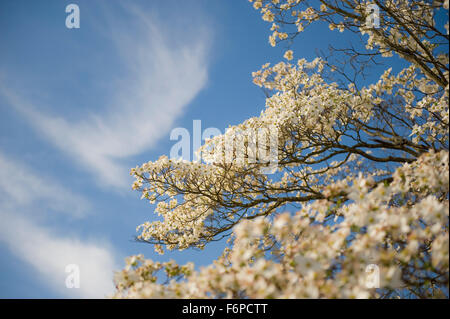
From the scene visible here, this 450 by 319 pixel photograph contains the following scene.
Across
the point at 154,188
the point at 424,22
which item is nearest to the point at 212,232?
the point at 154,188

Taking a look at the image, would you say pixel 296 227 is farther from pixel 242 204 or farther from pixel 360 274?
pixel 242 204

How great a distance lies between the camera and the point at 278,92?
300 inches

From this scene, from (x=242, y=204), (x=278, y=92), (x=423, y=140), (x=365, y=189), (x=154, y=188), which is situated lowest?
(x=365, y=189)

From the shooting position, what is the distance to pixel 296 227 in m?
2.78

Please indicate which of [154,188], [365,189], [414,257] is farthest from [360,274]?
[154,188]

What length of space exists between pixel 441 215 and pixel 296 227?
4.40ft

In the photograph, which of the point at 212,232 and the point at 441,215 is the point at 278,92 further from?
the point at 441,215

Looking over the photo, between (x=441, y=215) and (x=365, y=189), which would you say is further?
(x=365, y=189)
